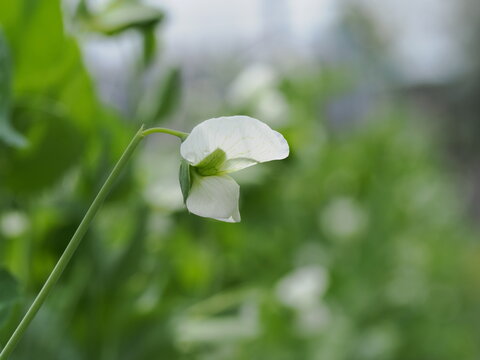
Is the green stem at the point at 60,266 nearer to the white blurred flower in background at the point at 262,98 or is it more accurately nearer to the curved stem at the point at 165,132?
the curved stem at the point at 165,132

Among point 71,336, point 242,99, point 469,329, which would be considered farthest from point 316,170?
point 469,329

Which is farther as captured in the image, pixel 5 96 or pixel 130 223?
pixel 130 223

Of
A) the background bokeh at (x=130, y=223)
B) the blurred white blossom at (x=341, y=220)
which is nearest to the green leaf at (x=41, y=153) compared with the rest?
the background bokeh at (x=130, y=223)

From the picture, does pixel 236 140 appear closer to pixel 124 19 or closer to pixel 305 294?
pixel 124 19

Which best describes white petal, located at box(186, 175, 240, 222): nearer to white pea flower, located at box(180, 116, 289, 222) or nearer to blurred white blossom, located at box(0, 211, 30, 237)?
white pea flower, located at box(180, 116, 289, 222)

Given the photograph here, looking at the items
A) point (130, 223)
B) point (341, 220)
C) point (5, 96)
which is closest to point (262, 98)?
point (130, 223)

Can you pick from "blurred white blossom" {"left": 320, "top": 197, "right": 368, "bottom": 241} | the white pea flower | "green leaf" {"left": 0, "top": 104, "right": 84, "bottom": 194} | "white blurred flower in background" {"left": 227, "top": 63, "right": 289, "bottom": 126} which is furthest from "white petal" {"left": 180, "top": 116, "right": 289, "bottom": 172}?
"blurred white blossom" {"left": 320, "top": 197, "right": 368, "bottom": 241}

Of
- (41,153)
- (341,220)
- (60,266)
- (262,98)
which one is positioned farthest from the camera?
(341,220)
